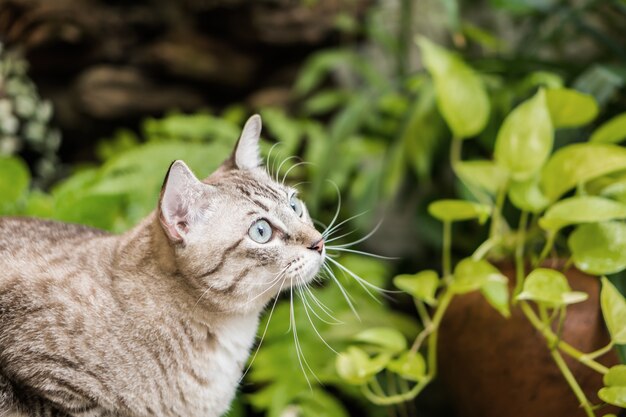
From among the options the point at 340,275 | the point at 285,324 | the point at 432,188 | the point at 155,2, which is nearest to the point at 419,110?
the point at 432,188

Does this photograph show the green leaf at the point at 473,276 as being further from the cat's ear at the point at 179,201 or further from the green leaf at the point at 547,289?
the cat's ear at the point at 179,201

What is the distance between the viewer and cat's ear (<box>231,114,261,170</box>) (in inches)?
64.1

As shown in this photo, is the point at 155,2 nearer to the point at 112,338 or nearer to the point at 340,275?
the point at 340,275

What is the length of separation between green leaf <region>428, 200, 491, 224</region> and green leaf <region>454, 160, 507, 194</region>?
9 cm

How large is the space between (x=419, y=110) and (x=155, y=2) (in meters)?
2.10

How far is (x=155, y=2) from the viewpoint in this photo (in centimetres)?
365

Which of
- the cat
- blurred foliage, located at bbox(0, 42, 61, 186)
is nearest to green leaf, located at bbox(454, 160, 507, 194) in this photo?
the cat

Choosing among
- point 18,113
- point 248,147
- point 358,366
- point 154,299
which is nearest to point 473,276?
point 358,366

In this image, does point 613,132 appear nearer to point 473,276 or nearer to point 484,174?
point 484,174

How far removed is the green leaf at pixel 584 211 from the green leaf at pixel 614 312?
0.15 metres

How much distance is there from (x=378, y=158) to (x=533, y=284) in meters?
1.65

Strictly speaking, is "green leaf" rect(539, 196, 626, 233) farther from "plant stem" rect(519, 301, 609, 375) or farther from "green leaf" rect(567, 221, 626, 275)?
"plant stem" rect(519, 301, 609, 375)

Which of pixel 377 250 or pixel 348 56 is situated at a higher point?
pixel 348 56

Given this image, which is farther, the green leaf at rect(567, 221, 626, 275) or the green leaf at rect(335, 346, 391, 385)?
the green leaf at rect(335, 346, 391, 385)
